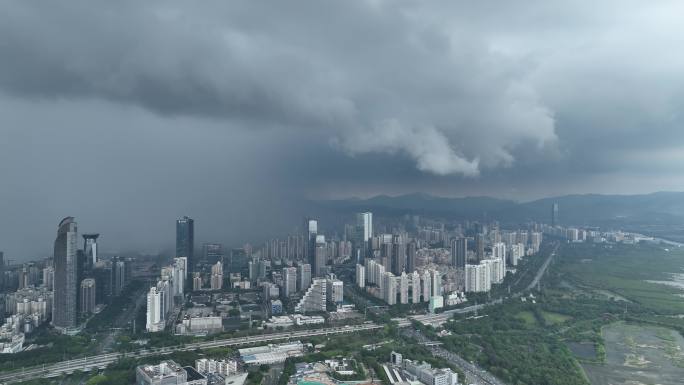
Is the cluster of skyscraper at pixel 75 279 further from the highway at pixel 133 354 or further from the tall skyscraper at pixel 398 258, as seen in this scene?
the tall skyscraper at pixel 398 258

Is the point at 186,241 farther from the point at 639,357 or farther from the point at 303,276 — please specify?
the point at 639,357

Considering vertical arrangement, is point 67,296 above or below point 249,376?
above

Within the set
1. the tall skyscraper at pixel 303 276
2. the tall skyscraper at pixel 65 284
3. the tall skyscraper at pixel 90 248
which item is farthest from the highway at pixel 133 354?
the tall skyscraper at pixel 90 248

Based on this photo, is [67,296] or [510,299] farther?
[510,299]

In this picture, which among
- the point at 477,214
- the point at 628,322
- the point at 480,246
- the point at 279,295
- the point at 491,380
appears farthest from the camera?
the point at 477,214

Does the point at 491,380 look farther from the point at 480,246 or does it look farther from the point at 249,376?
the point at 480,246

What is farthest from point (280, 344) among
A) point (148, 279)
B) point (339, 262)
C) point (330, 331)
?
point (339, 262)

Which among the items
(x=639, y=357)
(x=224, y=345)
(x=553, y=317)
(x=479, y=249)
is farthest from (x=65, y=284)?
(x=479, y=249)
